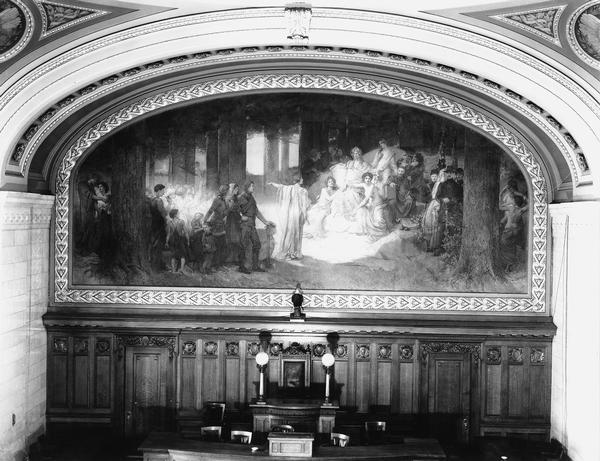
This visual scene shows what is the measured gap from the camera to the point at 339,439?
1217cm

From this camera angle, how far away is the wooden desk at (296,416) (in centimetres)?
1292

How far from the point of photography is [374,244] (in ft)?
46.2

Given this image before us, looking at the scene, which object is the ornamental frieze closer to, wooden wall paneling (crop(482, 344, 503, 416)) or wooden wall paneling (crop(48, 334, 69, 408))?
wooden wall paneling (crop(48, 334, 69, 408))

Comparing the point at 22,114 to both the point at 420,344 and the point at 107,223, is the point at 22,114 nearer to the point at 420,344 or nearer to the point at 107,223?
the point at 107,223

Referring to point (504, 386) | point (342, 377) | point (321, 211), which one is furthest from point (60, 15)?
point (504, 386)

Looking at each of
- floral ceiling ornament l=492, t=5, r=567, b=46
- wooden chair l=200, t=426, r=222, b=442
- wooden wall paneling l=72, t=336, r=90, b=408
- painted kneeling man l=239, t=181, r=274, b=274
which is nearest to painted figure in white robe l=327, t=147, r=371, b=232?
painted kneeling man l=239, t=181, r=274, b=274

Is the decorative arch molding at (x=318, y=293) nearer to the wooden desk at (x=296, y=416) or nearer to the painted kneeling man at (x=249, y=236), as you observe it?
the painted kneeling man at (x=249, y=236)

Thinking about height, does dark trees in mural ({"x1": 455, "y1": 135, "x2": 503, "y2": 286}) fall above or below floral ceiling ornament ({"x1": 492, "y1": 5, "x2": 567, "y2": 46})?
below

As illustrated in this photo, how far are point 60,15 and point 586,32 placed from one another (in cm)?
618

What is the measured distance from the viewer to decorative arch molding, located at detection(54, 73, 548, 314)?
13.6m

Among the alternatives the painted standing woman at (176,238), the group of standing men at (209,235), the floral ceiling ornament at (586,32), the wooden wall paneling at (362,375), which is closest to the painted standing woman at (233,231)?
the group of standing men at (209,235)

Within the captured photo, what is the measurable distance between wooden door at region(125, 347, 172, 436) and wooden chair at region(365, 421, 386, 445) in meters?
3.49

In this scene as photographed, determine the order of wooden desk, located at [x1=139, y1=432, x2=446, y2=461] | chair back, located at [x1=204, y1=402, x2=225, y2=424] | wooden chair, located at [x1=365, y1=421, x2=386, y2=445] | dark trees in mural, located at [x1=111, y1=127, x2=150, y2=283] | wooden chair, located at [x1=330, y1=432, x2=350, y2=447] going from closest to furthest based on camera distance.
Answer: wooden desk, located at [x1=139, y1=432, x2=446, y2=461] → wooden chair, located at [x1=330, y1=432, x2=350, y2=447] → wooden chair, located at [x1=365, y1=421, x2=386, y2=445] → chair back, located at [x1=204, y1=402, x2=225, y2=424] → dark trees in mural, located at [x1=111, y1=127, x2=150, y2=283]

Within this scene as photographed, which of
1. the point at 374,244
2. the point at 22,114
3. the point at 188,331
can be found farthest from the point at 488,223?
the point at 22,114
